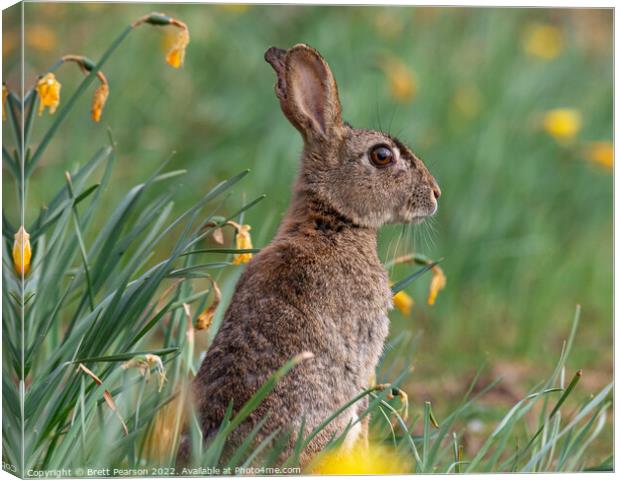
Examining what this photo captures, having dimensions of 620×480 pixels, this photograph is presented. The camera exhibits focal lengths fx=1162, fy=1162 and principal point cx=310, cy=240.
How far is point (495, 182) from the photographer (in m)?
6.81

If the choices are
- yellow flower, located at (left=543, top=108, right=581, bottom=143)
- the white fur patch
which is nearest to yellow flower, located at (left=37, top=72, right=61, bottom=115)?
the white fur patch

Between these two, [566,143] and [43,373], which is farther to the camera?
[566,143]

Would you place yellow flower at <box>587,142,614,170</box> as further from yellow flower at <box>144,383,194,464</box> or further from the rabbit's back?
yellow flower at <box>144,383,194,464</box>

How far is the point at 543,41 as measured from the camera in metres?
7.05

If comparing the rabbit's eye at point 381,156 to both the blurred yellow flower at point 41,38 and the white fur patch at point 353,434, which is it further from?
the blurred yellow flower at point 41,38

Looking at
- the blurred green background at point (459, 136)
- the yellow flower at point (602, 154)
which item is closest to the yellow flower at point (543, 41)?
the blurred green background at point (459, 136)

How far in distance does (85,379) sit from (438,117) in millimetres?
3598

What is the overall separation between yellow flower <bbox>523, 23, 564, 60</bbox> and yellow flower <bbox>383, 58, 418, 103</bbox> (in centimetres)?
83

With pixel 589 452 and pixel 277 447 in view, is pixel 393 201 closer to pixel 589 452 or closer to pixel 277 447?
pixel 277 447

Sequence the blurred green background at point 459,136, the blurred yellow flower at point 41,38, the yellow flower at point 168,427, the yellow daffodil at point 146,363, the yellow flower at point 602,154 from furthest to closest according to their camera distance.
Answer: the yellow flower at point 602,154, the blurred green background at point 459,136, the blurred yellow flower at point 41,38, the yellow flower at point 168,427, the yellow daffodil at point 146,363

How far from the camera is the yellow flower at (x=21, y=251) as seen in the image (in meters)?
3.99

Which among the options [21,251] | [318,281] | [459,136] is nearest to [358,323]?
[318,281]

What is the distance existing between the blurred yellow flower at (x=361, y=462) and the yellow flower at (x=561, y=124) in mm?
2909

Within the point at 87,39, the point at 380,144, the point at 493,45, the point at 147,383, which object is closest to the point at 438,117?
the point at 493,45
